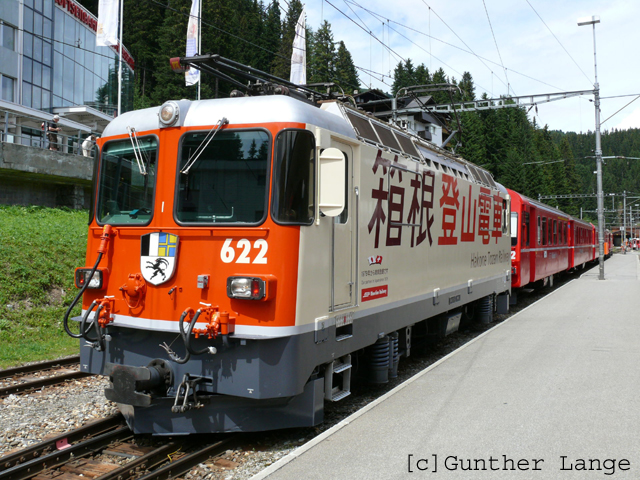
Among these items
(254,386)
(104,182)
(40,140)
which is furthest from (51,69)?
(254,386)

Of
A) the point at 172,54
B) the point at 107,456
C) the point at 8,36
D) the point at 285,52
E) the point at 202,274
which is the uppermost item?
the point at 285,52

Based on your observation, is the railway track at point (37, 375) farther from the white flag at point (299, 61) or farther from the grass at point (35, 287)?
the white flag at point (299, 61)

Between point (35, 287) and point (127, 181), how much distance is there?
6.92m

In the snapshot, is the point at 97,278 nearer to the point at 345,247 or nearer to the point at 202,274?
the point at 202,274

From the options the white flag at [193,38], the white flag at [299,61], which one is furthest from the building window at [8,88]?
the white flag at [299,61]

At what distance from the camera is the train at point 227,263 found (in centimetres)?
481

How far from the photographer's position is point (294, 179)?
16.4 ft

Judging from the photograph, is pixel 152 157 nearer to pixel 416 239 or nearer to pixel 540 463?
pixel 416 239

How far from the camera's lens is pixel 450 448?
4836 millimetres

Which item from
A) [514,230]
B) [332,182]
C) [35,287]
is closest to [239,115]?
[332,182]

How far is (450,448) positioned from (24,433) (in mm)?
4059

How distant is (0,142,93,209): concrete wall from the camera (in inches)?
692

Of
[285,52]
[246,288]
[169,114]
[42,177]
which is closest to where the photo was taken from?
[246,288]

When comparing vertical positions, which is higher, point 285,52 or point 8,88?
point 285,52
